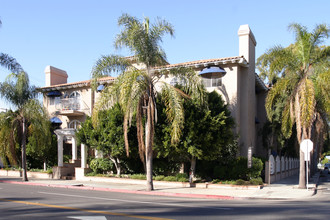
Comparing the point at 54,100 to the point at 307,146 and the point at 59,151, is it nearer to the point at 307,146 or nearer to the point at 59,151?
the point at 59,151

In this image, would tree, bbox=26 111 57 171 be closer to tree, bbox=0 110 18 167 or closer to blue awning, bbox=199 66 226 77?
tree, bbox=0 110 18 167

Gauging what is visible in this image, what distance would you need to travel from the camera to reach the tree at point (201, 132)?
18.0m

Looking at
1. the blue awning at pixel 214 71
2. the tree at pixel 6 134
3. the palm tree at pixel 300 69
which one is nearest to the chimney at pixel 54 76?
the tree at pixel 6 134

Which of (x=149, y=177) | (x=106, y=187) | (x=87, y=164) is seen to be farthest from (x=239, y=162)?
(x=87, y=164)

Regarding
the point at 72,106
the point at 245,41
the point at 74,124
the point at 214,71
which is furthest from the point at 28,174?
the point at 245,41

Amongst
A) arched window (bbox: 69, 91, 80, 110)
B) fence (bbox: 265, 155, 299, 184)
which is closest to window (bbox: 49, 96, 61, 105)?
arched window (bbox: 69, 91, 80, 110)

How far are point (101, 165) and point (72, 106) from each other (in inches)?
300

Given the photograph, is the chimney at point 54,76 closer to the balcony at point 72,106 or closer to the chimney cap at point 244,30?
the balcony at point 72,106

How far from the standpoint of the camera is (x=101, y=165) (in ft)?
74.5

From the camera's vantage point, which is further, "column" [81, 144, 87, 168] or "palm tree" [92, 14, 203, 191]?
"column" [81, 144, 87, 168]

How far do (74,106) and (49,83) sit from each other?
6001 millimetres

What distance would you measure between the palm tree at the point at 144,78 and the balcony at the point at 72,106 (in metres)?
11.2

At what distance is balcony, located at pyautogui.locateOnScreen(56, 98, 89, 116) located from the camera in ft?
90.2

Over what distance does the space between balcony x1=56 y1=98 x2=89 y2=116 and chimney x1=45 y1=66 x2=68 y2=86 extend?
4.77 meters
